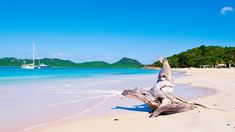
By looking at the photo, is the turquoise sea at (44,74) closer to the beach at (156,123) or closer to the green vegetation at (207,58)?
the beach at (156,123)

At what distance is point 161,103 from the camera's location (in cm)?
1019

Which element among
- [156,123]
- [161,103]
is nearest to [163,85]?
[161,103]

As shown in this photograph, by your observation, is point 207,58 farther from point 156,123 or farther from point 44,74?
point 156,123

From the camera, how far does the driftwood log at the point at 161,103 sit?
32.4 ft

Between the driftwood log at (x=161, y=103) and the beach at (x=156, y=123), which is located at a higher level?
the driftwood log at (x=161, y=103)

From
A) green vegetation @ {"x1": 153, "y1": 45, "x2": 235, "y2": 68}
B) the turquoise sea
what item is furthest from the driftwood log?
green vegetation @ {"x1": 153, "y1": 45, "x2": 235, "y2": 68}

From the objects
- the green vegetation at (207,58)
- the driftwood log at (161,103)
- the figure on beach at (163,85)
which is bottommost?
the driftwood log at (161,103)

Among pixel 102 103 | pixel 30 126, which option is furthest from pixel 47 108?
pixel 30 126

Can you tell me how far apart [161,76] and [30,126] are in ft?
14.6

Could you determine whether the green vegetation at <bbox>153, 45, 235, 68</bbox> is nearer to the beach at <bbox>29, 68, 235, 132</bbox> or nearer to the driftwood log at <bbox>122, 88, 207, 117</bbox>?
the driftwood log at <bbox>122, 88, 207, 117</bbox>

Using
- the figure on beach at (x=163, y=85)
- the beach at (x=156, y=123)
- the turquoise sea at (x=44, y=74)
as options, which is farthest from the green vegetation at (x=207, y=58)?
the beach at (x=156, y=123)

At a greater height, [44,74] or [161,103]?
[161,103]

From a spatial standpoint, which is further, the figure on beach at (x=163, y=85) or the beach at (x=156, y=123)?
the figure on beach at (x=163, y=85)

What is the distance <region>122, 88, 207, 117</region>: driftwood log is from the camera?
989cm
